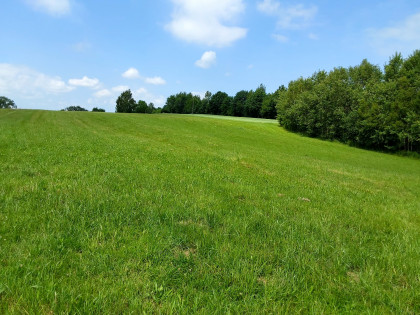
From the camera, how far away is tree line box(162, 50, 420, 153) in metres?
46.5

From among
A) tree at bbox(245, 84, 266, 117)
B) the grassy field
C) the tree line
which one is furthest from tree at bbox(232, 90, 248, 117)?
the grassy field

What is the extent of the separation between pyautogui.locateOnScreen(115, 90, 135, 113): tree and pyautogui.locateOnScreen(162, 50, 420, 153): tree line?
284 ft

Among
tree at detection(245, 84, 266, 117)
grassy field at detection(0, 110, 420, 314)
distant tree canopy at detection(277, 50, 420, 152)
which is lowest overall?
grassy field at detection(0, 110, 420, 314)

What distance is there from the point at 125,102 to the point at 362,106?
111791mm

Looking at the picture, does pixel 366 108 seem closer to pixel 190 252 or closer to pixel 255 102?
pixel 190 252

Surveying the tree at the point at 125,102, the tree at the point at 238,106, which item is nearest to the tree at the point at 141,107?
the tree at the point at 125,102

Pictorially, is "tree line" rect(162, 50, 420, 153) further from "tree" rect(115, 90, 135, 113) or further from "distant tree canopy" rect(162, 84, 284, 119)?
"tree" rect(115, 90, 135, 113)

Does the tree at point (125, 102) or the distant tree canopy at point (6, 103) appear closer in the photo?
the tree at point (125, 102)

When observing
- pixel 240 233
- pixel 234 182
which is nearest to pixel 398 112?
pixel 234 182

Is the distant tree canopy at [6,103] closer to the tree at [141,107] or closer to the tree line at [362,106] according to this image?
the tree at [141,107]

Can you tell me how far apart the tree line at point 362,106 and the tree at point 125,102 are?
284 ft

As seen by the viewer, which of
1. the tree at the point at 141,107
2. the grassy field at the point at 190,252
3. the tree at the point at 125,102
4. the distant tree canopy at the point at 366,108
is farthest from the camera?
the tree at the point at 141,107

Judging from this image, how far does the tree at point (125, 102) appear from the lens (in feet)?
432

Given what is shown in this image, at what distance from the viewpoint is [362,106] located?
172 ft
